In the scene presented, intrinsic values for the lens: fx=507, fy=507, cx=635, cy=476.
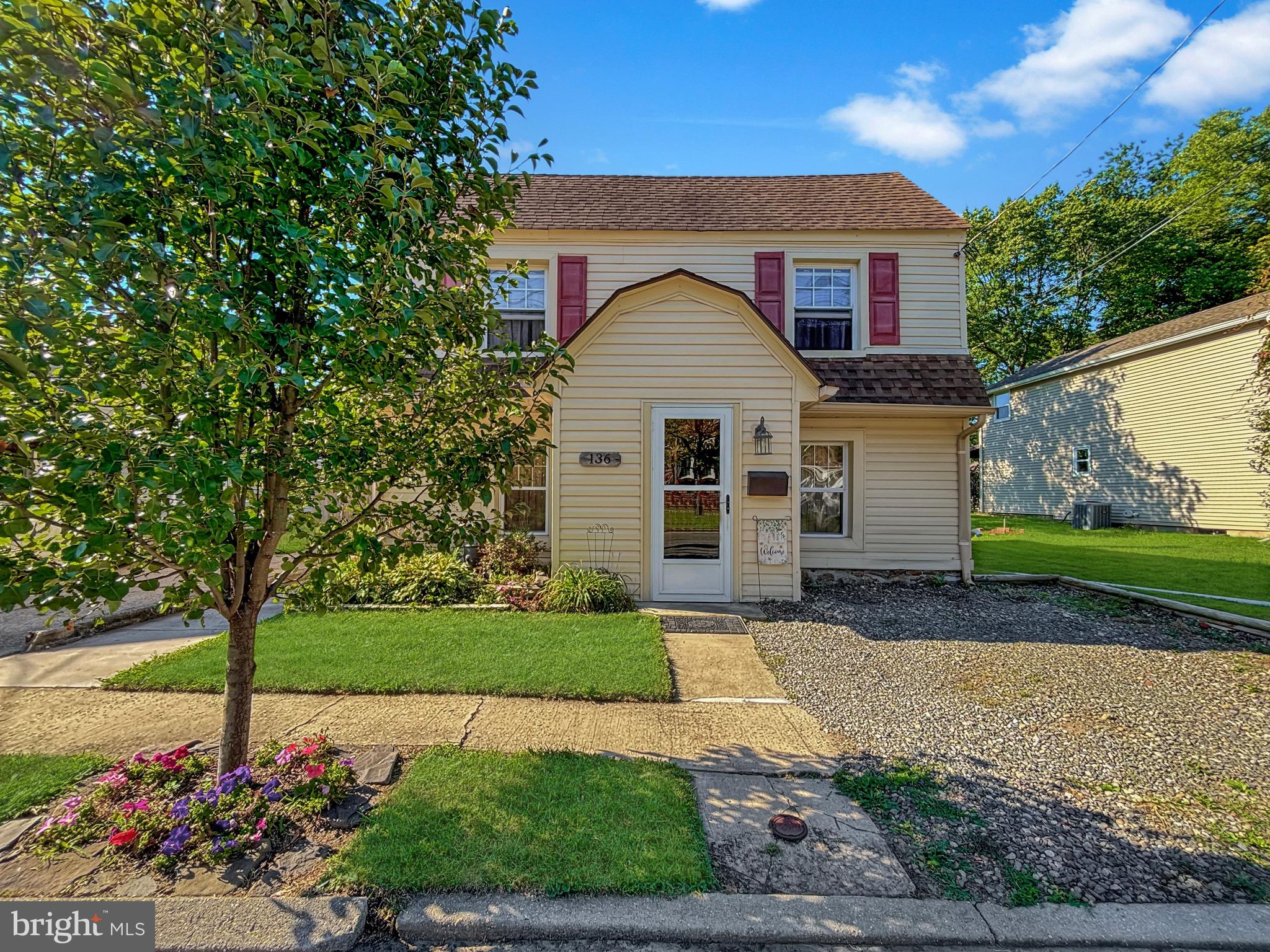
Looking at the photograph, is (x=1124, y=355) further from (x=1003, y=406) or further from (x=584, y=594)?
(x=584, y=594)

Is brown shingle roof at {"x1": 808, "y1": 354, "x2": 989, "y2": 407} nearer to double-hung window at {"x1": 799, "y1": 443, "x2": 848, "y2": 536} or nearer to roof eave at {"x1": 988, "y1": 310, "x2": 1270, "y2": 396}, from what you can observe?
double-hung window at {"x1": 799, "y1": 443, "x2": 848, "y2": 536}

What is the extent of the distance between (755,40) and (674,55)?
4.28 feet

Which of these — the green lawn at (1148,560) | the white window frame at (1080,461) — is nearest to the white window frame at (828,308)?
the green lawn at (1148,560)

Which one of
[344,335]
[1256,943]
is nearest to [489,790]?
[344,335]

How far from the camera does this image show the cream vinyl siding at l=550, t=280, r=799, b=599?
276 inches

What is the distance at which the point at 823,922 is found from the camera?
200 cm

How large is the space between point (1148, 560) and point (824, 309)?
8659 mm

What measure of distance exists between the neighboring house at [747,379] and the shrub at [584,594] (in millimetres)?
400

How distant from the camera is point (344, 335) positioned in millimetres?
2334

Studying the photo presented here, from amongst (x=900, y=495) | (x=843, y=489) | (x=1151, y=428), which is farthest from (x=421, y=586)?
(x=1151, y=428)

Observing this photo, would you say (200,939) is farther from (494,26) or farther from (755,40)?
(755,40)

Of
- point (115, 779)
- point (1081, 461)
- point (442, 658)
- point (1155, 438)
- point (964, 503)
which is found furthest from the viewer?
point (1081, 461)

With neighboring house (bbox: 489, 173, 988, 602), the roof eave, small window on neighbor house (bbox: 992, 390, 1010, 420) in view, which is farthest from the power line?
small window on neighbor house (bbox: 992, 390, 1010, 420)

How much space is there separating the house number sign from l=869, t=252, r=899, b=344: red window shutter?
Result: 16.7 feet
